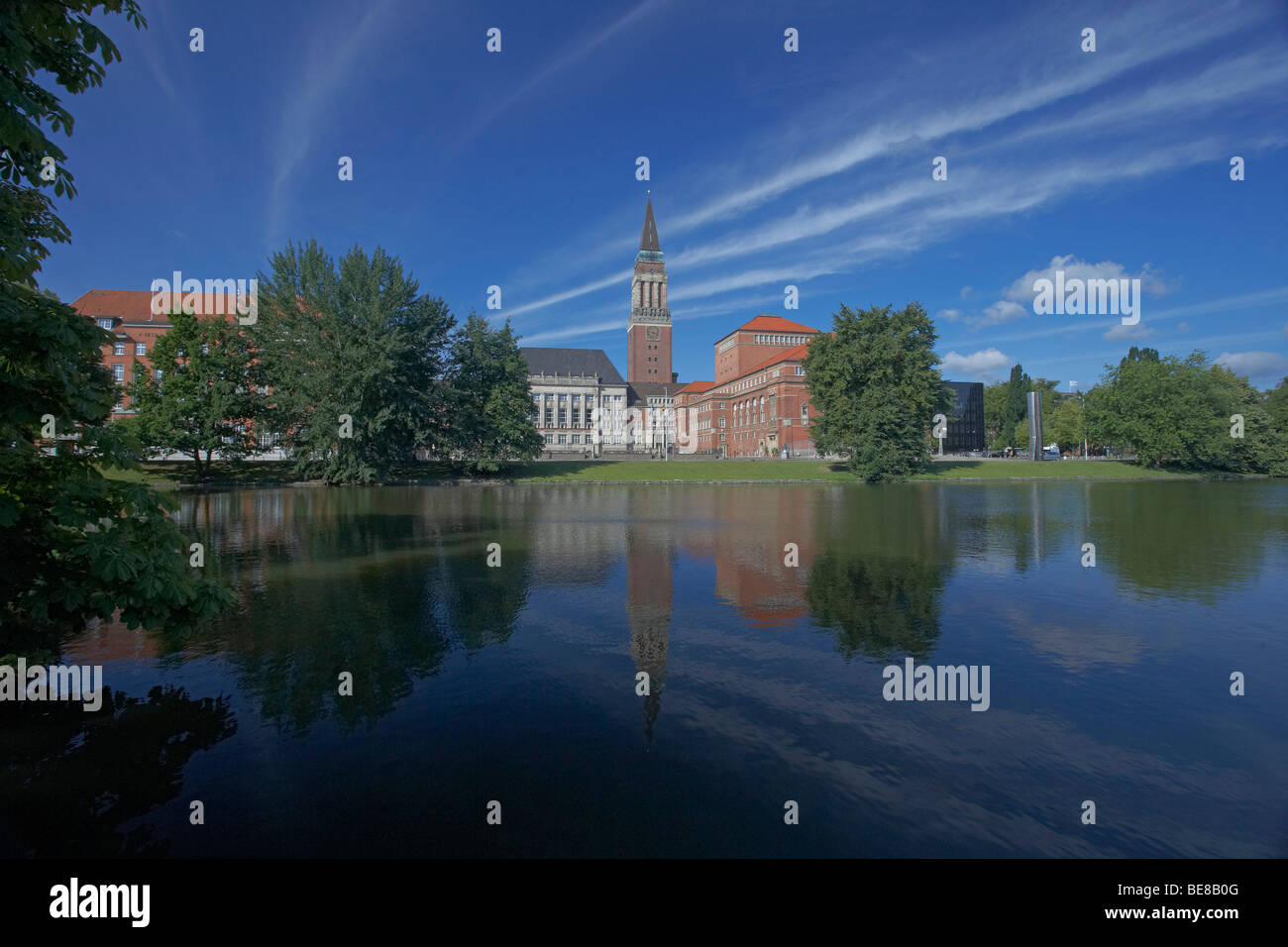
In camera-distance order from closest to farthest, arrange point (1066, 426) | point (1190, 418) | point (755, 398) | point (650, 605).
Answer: point (650, 605), point (1190, 418), point (1066, 426), point (755, 398)

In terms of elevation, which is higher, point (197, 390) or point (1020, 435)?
point (197, 390)

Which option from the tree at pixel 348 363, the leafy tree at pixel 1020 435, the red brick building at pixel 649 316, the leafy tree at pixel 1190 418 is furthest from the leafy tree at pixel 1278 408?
the red brick building at pixel 649 316

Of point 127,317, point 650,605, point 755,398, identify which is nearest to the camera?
point 650,605

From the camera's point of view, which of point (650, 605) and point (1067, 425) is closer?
point (650, 605)

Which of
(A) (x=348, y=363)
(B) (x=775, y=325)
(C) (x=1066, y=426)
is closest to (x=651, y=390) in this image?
(B) (x=775, y=325)

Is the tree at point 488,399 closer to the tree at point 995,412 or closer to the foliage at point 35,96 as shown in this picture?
the foliage at point 35,96

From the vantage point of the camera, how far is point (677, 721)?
6.84 m

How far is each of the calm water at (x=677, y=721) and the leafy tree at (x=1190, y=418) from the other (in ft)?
221

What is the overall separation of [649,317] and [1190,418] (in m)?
103

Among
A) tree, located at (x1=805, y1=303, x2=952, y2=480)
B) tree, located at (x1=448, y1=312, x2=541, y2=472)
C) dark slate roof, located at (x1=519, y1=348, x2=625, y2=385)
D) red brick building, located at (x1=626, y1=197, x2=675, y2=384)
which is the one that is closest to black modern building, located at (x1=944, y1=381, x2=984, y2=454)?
tree, located at (x1=805, y1=303, x2=952, y2=480)

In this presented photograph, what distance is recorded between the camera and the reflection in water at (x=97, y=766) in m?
4.69

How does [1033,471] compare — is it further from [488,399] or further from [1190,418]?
[488,399]

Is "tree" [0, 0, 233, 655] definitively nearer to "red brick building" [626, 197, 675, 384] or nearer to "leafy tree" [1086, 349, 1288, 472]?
"leafy tree" [1086, 349, 1288, 472]
